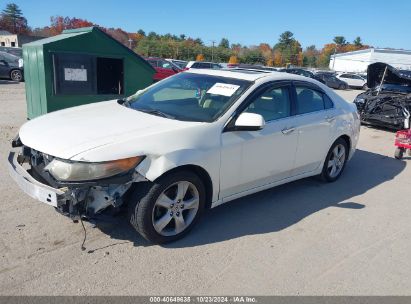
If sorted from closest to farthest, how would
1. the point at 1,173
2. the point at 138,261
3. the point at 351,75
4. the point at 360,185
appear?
the point at 138,261 < the point at 1,173 < the point at 360,185 < the point at 351,75

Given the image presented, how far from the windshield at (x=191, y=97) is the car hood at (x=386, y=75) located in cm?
741

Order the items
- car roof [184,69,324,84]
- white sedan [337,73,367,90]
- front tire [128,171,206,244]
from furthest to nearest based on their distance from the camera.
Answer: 1. white sedan [337,73,367,90]
2. car roof [184,69,324,84]
3. front tire [128,171,206,244]

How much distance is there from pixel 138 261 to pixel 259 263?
105cm

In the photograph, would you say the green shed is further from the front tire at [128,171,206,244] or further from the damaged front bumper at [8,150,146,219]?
the front tire at [128,171,206,244]

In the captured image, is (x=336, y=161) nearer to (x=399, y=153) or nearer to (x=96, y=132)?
(x=399, y=153)

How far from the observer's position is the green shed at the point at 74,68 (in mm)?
7383

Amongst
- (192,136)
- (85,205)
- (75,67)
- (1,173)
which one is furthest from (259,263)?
(75,67)

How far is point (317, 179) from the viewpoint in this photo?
5.63 meters

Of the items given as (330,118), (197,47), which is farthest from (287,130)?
(197,47)

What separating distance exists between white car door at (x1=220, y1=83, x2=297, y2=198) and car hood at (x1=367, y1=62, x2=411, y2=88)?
6865 millimetres

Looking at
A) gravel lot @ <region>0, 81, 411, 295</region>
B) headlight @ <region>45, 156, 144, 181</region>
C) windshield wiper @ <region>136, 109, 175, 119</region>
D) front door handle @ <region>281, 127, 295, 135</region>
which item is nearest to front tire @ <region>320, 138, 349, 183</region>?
gravel lot @ <region>0, 81, 411, 295</region>

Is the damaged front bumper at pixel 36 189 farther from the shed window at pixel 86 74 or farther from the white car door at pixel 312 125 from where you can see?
the shed window at pixel 86 74

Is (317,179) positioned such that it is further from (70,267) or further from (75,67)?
(75,67)

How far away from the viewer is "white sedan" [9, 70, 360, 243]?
309 centimetres
